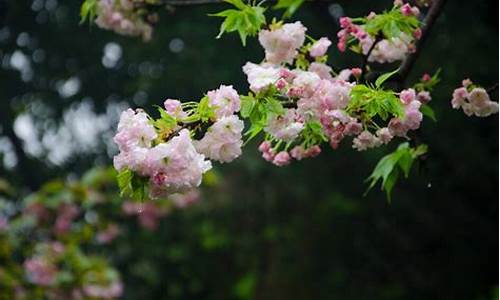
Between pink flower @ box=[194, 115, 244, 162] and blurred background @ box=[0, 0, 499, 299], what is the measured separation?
2.74 metres

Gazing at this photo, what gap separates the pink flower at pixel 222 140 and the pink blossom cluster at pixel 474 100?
64cm

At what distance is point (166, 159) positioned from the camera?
3.46ft

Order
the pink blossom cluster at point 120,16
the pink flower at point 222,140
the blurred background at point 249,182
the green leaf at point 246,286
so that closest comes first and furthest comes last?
the pink flower at point 222,140
the pink blossom cluster at point 120,16
the blurred background at point 249,182
the green leaf at point 246,286

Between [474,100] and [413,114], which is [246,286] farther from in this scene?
[413,114]

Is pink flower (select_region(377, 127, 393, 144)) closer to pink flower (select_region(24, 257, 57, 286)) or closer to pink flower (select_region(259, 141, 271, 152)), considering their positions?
pink flower (select_region(259, 141, 271, 152))

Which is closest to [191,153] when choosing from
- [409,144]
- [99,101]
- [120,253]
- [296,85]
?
[296,85]

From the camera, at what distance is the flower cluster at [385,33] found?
146 cm

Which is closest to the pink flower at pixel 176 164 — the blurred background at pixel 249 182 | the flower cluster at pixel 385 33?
the flower cluster at pixel 385 33

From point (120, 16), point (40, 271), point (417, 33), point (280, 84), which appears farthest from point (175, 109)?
point (40, 271)

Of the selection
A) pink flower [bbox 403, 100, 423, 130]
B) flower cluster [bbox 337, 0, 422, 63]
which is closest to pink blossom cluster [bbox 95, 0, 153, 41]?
flower cluster [bbox 337, 0, 422, 63]

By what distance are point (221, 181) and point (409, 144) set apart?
3.34 metres

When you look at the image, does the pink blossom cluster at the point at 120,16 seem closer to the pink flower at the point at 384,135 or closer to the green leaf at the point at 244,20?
the green leaf at the point at 244,20

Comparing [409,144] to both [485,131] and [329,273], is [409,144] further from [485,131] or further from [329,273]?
[329,273]

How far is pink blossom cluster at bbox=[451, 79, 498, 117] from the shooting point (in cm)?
154
